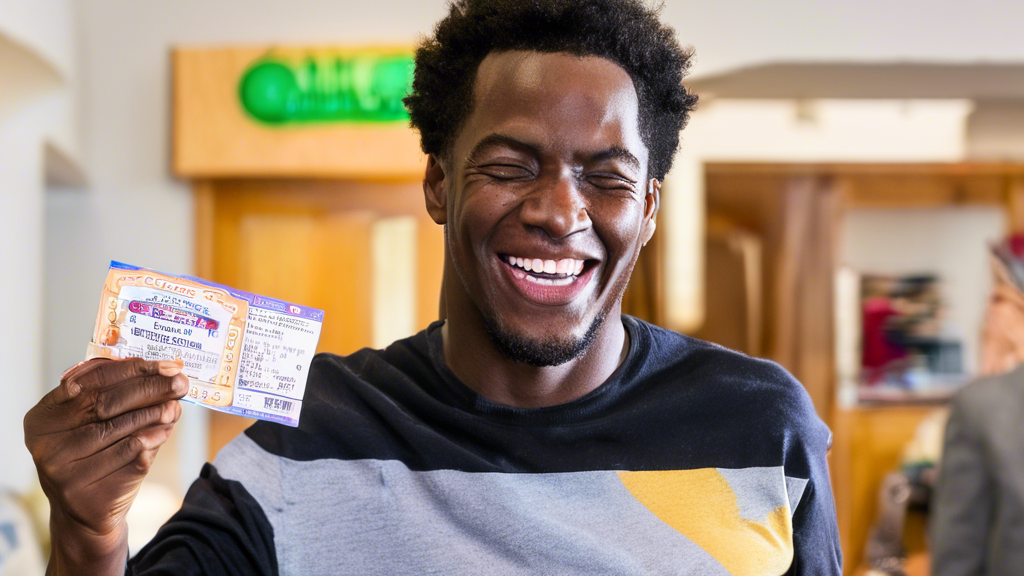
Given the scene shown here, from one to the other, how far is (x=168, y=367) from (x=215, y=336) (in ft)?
0.32

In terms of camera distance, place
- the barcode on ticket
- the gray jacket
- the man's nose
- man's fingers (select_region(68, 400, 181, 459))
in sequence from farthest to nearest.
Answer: the gray jacket
the man's nose
the barcode on ticket
man's fingers (select_region(68, 400, 181, 459))

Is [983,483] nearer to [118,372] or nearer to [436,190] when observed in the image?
[436,190]

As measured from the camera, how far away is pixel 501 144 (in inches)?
57.4

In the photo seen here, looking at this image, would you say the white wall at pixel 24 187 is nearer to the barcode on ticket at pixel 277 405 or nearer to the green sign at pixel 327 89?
the green sign at pixel 327 89

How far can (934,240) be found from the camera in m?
5.00

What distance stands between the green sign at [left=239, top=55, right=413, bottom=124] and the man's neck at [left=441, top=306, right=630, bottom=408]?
3383mm

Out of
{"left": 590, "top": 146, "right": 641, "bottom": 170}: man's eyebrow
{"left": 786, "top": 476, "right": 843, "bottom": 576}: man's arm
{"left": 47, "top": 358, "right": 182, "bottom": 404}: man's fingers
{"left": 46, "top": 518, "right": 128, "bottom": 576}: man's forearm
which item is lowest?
{"left": 786, "top": 476, "right": 843, "bottom": 576}: man's arm

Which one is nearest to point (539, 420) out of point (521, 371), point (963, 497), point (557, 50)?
point (521, 371)

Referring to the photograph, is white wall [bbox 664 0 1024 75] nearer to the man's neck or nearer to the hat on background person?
the hat on background person

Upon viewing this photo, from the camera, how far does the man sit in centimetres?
144

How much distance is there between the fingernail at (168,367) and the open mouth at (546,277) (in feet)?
1.64

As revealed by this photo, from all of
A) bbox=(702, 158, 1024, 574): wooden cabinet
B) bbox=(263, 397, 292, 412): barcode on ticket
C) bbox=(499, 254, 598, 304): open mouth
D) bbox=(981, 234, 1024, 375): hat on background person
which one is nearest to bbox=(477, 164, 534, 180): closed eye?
bbox=(499, 254, 598, 304): open mouth

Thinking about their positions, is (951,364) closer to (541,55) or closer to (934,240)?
(934,240)

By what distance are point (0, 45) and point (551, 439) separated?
3.14m
